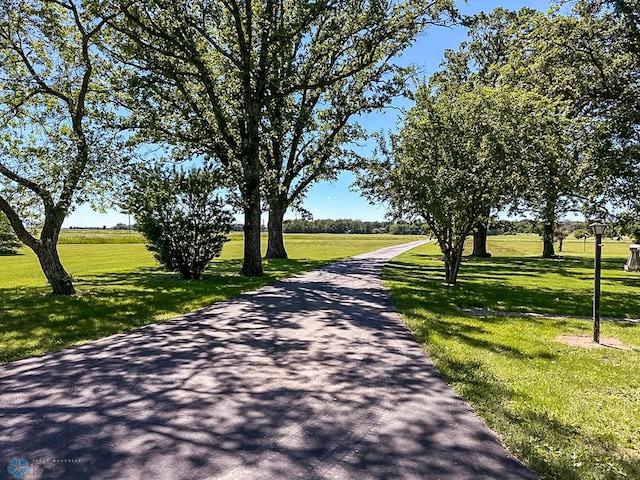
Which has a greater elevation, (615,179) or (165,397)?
(615,179)

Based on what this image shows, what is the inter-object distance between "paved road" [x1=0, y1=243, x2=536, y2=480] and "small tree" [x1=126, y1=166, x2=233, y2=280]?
8.20 meters

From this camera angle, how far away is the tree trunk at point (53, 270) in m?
11.2

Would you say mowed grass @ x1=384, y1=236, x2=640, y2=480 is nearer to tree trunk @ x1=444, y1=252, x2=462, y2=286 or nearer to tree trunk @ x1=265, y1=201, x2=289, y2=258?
tree trunk @ x1=444, y1=252, x2=462, y2=286

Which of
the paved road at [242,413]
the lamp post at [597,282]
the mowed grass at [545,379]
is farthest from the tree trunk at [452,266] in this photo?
the paved road at [242,413]

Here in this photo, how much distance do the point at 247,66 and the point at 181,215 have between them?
18.7ft

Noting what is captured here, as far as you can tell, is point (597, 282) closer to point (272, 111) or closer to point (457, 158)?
point (457, 158)

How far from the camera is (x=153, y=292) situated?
11.5 metres

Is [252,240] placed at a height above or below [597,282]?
above

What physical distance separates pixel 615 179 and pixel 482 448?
51.9 ft

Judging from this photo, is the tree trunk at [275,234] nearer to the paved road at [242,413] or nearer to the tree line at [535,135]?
the tree line at [535,135]

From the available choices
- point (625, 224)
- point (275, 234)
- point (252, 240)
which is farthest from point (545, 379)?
point (275, 234)

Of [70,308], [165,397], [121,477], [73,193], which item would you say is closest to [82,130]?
[73,193]

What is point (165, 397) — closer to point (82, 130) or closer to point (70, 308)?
point (70, 308)

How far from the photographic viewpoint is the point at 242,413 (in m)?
3.69
